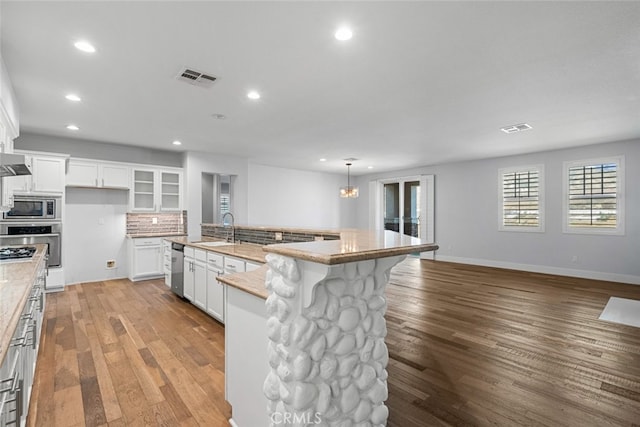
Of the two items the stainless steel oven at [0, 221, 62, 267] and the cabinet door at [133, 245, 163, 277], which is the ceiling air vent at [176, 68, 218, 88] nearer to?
the stainless steel oven at [0, 221, 62, 267]

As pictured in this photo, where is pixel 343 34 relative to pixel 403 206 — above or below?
above

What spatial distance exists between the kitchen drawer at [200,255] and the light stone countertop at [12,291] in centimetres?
147

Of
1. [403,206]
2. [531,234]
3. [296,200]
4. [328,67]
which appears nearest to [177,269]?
[328,67]

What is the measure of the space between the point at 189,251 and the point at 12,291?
2.37 meters

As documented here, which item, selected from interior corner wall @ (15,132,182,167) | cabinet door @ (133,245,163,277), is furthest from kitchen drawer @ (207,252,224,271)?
interior corner wall @ (15,132,182,167)

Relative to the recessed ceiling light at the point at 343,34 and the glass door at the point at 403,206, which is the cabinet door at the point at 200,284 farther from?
the glass door at the point at 403,206

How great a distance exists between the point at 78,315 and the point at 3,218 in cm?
200

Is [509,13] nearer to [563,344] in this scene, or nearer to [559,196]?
[563,344]

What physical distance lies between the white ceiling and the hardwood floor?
2.55 metres

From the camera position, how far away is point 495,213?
7078 millimetres

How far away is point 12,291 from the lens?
1733 mm

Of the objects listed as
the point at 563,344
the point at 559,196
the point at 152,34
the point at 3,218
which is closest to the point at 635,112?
the point at 559,196

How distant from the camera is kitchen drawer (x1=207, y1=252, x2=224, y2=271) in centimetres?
335

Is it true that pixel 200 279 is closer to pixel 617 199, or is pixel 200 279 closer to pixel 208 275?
pixel 208 275
